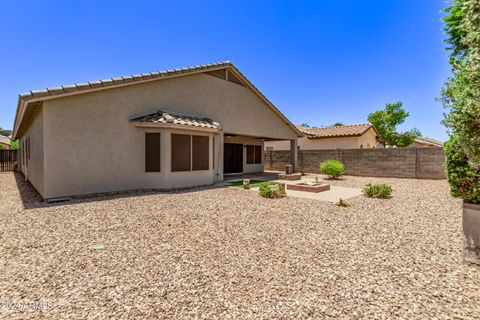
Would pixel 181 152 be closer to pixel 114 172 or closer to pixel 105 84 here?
pixel 114 172

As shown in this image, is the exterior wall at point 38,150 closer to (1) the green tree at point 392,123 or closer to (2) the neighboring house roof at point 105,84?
(2) the neighboring house roof at point 105,84

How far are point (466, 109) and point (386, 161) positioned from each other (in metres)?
17.0

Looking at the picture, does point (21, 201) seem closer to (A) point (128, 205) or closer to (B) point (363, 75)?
(A) point (128, 205)

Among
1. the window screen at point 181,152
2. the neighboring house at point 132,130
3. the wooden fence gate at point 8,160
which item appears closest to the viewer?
the neighboring house at point 132,130

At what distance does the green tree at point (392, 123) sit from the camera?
114 feet

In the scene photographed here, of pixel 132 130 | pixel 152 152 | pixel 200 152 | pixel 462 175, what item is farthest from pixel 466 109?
pixel 132 130

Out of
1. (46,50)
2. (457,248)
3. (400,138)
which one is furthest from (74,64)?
(400,138)

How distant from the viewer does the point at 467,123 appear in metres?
3.58

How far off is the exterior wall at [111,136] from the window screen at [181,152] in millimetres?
390

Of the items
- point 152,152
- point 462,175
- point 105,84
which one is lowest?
point 462,175

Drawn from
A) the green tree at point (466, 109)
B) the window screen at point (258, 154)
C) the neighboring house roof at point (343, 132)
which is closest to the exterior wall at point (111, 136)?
the window screen at point (258, 154)

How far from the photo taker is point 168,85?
39.6 ft

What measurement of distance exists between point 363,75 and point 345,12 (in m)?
11.3

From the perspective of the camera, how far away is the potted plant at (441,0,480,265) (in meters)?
3.14
